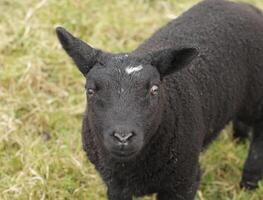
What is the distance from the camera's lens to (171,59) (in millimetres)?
4621

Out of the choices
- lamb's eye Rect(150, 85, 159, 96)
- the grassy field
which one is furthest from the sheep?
the grassy field

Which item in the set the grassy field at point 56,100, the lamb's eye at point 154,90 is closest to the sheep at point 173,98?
the lamb's eye at point 154,90

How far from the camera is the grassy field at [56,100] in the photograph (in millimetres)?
6039

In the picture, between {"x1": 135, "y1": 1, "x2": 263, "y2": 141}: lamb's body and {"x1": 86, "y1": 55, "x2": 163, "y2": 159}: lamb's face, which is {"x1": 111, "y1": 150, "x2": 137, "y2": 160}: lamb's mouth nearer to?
{"x1": 86, "y1": 55, "x2": 163, "y2": 159}: lamb's face

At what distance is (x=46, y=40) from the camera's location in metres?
7.71

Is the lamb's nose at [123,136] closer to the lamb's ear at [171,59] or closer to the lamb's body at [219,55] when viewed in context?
the lamb's ear at [171,59]

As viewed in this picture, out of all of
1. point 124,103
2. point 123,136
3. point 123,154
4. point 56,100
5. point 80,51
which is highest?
point 80,51

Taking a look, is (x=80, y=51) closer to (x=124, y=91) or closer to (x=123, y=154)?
(x=124, y=91)

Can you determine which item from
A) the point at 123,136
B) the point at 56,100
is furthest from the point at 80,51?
the point at 56,100

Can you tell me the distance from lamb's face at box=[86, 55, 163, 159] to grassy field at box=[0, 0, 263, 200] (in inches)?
61.6

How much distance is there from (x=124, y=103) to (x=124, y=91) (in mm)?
90

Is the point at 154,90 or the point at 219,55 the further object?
Result: the point at 219,55

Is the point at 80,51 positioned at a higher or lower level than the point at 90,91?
higher

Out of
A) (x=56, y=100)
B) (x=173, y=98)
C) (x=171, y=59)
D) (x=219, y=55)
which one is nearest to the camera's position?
(x=171, y=59)
